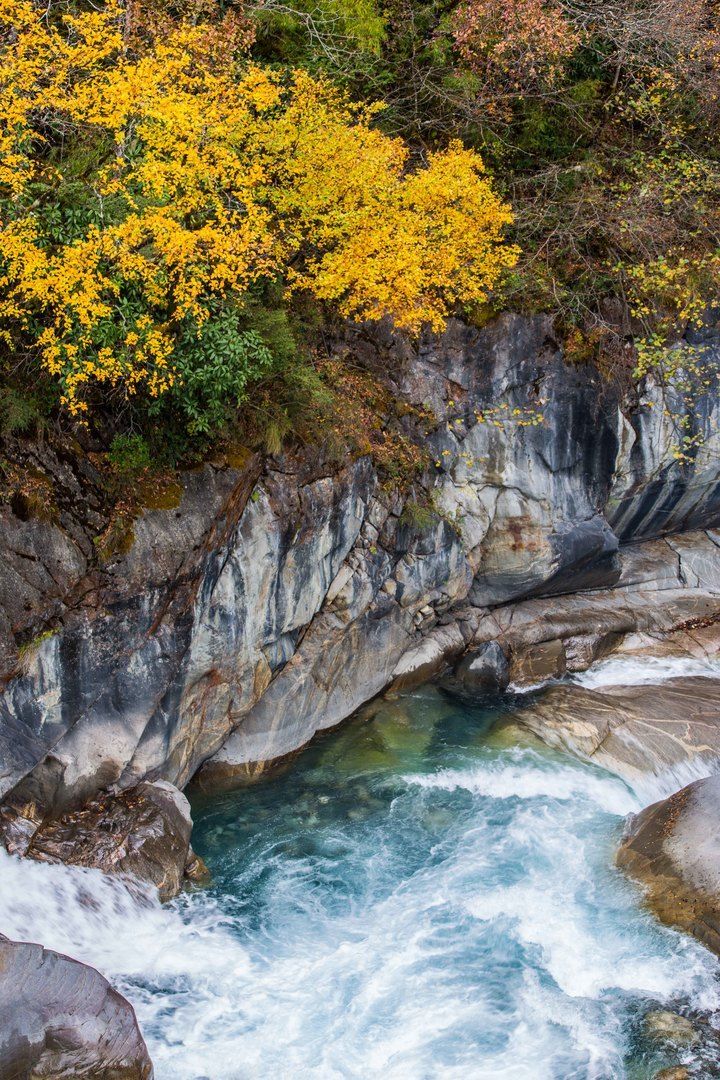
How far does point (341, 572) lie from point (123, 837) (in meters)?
5.00

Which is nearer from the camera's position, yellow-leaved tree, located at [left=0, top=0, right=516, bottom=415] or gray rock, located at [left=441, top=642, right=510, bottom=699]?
yellow-leaved tree, located at [left=0, top=0, right=516, bottom=415]

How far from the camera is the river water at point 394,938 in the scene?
8430 mm

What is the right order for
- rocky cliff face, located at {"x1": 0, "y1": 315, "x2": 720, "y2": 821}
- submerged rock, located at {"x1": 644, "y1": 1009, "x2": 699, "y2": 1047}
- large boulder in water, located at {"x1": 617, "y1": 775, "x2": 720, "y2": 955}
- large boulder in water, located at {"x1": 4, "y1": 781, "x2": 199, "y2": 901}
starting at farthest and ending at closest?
rocky cliff face, located at {"x1": 0, "y1": 315, "x2": 720, "y2": 821}, large boulder in water, located at {"x1": 617, "y1": 775, "x2": 720, "y2": 955}, large boulder in water, located at {"x1": 4, "y1": 781, "x2": 199, "y2": 901}, submerged rock, located at {"x1": 644, "y1": 1009, "x2": 699, "y2": 1047}

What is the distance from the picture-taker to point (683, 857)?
33.9 feet

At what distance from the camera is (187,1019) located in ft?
28.5

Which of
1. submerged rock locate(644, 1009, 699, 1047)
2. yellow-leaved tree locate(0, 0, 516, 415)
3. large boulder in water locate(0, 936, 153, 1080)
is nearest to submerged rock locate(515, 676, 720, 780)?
submerged rock locate(644, 1009, 699, 1047)

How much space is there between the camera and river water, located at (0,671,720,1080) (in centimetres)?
843

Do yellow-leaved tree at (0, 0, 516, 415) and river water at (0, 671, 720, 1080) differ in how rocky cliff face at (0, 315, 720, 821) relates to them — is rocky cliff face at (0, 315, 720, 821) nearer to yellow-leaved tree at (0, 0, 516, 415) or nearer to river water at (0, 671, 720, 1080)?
river water at (0, 671, 720, 1080)

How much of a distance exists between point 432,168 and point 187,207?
16.4ft

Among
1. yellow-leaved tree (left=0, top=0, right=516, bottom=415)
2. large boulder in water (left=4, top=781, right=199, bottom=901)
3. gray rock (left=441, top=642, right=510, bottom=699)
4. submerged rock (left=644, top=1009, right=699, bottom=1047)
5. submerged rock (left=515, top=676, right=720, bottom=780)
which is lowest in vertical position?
gray rock (left=441, top=642, right=510, bottom=699)

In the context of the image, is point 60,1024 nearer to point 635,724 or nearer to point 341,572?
point 341,572

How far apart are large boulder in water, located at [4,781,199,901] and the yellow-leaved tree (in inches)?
195

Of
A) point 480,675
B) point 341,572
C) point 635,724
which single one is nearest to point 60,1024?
point 341,572

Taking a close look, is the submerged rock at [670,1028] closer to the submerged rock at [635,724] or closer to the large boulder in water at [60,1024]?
the submerged rock at [635,724]
